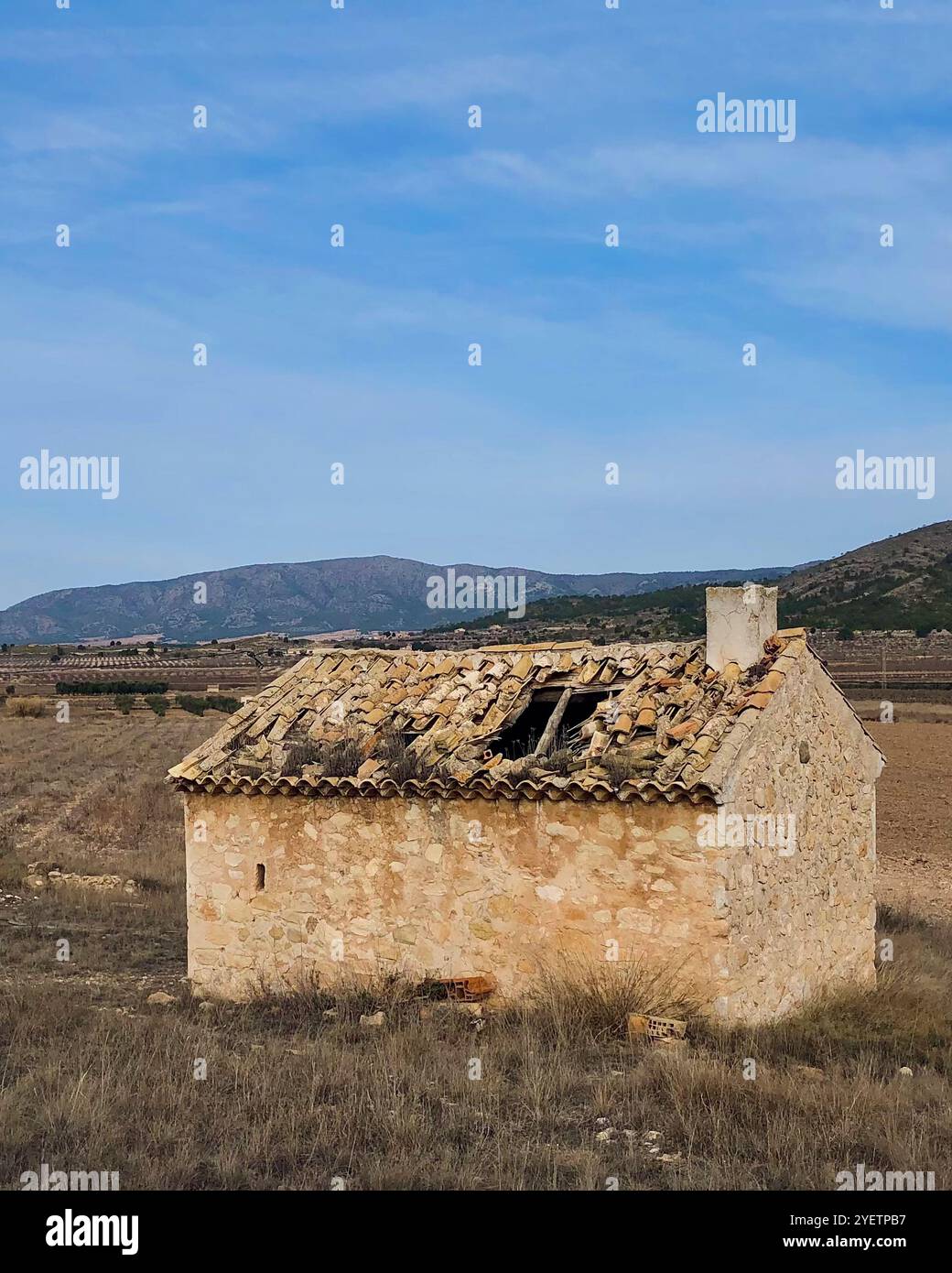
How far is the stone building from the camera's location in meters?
9.45

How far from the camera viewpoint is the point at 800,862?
10.7m

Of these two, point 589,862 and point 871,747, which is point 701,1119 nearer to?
point 589,862

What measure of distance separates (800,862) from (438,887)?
3278 mm

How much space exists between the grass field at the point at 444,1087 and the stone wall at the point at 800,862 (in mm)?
397

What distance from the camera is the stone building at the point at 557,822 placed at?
945 centimetres

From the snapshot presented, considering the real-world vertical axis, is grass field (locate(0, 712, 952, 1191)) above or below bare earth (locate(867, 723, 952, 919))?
above

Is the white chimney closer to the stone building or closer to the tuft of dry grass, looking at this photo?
the stone building

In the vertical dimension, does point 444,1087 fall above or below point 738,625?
below

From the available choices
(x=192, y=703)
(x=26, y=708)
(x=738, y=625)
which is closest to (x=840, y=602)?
(x=192, y=703)

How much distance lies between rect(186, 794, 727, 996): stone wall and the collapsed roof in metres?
0.24

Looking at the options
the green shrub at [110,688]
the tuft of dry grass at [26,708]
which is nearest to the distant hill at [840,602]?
the green shrub at [110,688]

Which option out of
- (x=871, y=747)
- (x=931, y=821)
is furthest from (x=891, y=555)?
(x=871, y=747)

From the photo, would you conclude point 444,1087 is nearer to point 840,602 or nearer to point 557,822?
point 557,822

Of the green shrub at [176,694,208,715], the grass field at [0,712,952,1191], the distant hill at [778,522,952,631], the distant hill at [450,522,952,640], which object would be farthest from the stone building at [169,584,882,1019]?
the distant hill at [778,522,952,631]
